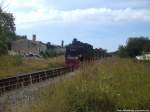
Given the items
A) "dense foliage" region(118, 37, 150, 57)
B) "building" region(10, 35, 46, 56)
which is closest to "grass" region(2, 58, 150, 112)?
"dense foliage" region(118, 37, 150, 57)

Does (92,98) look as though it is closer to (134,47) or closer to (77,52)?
(77,52)

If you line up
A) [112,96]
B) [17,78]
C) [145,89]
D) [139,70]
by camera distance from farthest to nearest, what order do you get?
[17,78], [139,70], [145,89], [112,96]

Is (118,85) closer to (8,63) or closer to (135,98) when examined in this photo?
(135,98)

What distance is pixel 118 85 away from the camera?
1436cm

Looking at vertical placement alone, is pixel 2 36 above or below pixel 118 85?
above

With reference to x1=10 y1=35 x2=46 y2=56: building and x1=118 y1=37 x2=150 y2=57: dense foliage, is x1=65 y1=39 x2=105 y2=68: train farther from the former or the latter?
x1=10 y1=35 x2=46 y2=56: building

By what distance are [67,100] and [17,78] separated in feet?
47.5

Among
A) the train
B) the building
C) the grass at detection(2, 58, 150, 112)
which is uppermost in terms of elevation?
the building

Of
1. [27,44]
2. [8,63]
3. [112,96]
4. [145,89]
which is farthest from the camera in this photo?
[27,44]

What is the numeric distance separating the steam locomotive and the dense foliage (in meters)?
10.0

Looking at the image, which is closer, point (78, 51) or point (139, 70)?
point (139, 70)

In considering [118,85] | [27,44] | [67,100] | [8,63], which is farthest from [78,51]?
[27,44]

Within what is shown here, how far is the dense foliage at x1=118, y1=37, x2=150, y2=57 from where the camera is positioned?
56906 mm

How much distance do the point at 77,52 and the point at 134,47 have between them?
2150 centimetres
